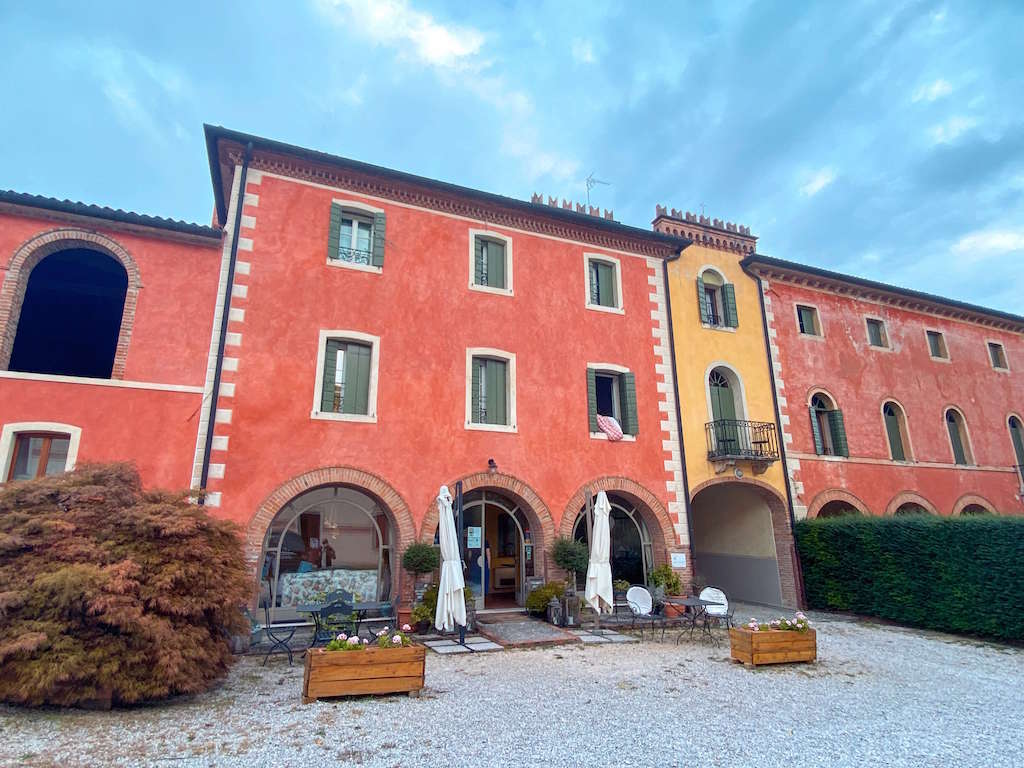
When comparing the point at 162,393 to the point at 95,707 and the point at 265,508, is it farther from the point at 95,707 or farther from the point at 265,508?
the point at 95,707

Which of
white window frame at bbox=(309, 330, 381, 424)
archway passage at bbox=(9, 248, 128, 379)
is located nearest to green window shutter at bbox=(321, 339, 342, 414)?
white window frame at bbox=(309, 330, 381, 424)

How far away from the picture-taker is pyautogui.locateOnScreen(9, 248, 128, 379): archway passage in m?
11.9

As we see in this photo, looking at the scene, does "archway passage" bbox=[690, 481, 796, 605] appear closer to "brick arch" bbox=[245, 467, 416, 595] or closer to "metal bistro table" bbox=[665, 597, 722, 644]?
"metal bistro table" bbox=[665, 597, 722, 644]

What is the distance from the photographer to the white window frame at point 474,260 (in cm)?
1300

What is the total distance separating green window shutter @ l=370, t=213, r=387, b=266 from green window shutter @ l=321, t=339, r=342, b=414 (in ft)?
6.67

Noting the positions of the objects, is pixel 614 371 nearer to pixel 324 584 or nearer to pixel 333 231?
pixel 333 231

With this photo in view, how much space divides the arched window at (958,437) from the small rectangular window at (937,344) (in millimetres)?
1900

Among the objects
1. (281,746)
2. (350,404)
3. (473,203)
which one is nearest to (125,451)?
(350,404)

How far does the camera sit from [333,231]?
468 inches

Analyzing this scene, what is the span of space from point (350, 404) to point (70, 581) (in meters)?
5.77

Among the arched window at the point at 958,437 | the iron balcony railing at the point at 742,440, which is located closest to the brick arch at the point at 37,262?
the iron balcony railing at the point at 742,440

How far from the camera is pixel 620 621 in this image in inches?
459

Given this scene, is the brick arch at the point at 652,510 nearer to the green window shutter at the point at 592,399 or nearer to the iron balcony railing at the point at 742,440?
the green window shutter at the point at 592,399

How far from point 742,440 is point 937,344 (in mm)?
9999
